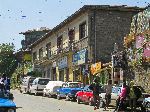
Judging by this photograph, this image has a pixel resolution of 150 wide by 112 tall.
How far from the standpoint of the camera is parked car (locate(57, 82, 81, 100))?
109 ft

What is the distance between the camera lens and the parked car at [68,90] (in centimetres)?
3323

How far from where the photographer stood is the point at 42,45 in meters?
66.5

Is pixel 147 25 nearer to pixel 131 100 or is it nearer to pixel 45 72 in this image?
pixel 131 100

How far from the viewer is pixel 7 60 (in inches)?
3602

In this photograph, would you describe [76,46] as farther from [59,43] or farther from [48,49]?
[48,49]

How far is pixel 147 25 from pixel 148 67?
11.4ft

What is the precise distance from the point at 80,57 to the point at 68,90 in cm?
1015

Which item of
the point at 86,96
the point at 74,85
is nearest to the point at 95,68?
the point at 74,85

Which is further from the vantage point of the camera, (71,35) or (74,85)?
(71,35)

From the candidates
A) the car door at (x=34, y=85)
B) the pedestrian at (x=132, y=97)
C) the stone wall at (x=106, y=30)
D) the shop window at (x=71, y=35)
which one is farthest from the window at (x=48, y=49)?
the pedestrian at (x=132, y=97)

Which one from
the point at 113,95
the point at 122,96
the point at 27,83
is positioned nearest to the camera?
the point at 122,96

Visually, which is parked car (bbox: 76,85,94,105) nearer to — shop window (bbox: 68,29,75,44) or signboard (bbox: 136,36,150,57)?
signboard (bbox: 136,36,150,57)

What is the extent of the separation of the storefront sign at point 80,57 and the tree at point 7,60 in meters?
44.8

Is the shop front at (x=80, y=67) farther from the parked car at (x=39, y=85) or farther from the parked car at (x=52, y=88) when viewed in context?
the parked car at (x=52, y=88)
